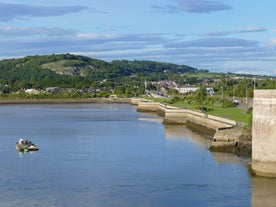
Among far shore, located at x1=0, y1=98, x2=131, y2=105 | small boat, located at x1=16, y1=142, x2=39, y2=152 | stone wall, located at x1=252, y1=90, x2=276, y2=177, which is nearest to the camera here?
stone wall, located at x1=252, y1=90, x2=276, y2=177

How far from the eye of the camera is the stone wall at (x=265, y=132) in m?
25.8

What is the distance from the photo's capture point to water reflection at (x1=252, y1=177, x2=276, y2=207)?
77.6ft

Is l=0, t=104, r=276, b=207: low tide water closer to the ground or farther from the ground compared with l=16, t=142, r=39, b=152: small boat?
closer to the ground

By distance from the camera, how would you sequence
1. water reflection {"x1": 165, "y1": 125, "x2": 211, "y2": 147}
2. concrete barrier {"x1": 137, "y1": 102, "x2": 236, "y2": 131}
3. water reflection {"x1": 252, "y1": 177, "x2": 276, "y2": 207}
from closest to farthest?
→ 1. water reflection {"x1": 252, "y1": 177, "x2": 276, "y2": 207}
2. water reflection {"x1": 165, "y1": 125, "x2": 211, "y2": 147}
3. concrete barrier {"x1": 137, "y1": 102, "x2": 236, "y2": 131}

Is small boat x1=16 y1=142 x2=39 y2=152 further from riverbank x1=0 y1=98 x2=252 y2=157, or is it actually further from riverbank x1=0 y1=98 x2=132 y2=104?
riverbank x1=0 y1=98 x2=132 y2=104

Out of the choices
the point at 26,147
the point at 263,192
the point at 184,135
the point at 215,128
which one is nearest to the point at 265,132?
the point at 263,192

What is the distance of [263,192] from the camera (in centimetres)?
2500

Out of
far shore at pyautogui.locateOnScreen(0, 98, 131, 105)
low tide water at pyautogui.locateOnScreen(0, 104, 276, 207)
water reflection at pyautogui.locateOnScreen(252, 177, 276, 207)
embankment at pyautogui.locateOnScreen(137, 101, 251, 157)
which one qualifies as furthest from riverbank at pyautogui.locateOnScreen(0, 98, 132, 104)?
water reflection at pyautogui.locateOnScreen(252, 177, 276, 207)

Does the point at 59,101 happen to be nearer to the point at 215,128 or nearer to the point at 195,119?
the point at 195,119

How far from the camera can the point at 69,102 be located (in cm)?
13862

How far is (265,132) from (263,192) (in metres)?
2.52

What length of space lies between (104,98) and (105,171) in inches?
4506

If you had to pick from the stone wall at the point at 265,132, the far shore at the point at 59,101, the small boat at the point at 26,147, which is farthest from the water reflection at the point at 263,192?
the far shore at the point at 59,101

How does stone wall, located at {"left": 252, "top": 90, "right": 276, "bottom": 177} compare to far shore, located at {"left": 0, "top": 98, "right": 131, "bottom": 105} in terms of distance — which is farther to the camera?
far shore, located at {"left": 0, "top": 98, "right": 131, "bottom": 105}
